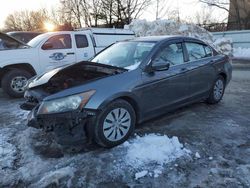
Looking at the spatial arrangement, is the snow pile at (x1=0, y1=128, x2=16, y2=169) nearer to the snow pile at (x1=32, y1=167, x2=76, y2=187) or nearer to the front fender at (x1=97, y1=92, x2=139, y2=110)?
the snow pile at (x1=32, y1=167, x2=76, y2=187)

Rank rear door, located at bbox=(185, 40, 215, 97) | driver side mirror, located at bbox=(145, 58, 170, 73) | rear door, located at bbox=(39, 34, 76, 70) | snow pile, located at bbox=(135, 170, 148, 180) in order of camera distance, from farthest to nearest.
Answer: rear door, located at bbox=(39, 34, 76, 70)
rear door, located at bbox=(185, 40, 215, 97)
driver side mirror, located at bbox=(145, 58, 170, 73)
snow pile, located at bbox=(135, 170, 148, 180)

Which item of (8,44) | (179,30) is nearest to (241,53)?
(179,30)

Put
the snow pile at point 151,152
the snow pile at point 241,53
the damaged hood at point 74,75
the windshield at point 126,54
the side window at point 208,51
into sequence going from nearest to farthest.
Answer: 1. the snow pile at point 151,152
2. the damaged hood at point 74,75
3. the windshield at point 126,54
4. the side window at point 208,51
5. the snow pile at point 241,53

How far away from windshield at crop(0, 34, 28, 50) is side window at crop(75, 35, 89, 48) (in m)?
1.72

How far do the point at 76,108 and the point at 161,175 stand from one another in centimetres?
137

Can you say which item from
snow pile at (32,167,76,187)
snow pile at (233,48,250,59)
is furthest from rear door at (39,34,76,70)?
snow pile at (233,48,250,59)

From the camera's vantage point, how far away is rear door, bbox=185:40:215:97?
5.69 meters

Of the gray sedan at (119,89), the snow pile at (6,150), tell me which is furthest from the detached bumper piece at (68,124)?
the snow pile at (6,150)

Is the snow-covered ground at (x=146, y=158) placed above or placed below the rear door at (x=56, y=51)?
below

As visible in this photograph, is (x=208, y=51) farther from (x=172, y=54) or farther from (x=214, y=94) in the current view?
(x=172, y=54)

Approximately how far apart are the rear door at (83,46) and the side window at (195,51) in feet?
13.7

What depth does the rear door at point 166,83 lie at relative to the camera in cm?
474

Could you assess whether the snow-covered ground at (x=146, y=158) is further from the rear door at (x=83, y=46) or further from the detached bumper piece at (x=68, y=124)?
the rear door at (x=83, y=46)

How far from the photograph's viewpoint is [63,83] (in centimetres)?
443
